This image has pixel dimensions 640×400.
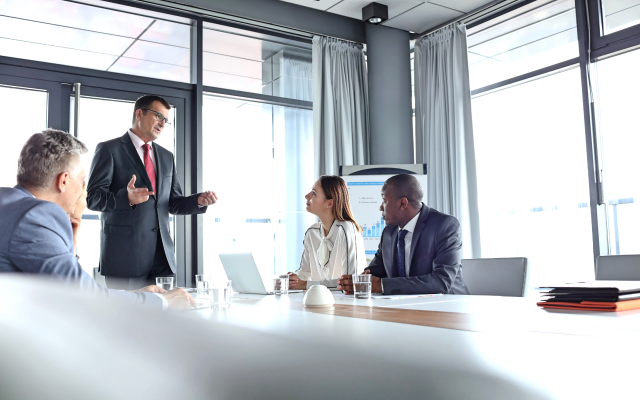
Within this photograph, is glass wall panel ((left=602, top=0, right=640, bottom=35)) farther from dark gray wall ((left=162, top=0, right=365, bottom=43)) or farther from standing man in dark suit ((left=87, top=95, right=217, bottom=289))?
standing man in dark suit ((left=87, top=95, right=217, bottom=289))

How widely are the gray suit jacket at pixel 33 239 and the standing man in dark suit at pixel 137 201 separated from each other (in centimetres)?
152

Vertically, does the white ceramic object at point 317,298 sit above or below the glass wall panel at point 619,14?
below

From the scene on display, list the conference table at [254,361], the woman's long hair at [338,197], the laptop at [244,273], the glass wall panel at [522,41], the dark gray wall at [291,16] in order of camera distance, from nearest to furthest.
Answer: the conference table at [254,361], the laptop at [244,273], the woman's long hair at [338,197], the glass wall panel at [522,41], the dark gray wall at [291,16]

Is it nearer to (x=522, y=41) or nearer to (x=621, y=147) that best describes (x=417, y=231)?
(x=621, y=147)

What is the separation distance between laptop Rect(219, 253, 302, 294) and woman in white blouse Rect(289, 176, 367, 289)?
1.55 ft

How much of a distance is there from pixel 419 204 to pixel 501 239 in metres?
2.53

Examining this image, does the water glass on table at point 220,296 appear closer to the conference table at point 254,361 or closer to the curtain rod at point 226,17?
the conference table at point 254,361

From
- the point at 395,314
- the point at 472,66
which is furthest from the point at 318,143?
the point at 395,314

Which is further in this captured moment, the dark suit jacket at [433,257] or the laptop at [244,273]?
the laptop at [244,273]

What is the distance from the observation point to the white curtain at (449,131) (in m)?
5.02

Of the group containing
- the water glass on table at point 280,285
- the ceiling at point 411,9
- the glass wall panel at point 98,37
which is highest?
the ceiling at point 411,9

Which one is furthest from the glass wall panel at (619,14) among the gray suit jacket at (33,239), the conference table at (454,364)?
the conference table at (454,364)

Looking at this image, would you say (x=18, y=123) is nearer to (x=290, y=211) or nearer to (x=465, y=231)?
(x=290, y=211)

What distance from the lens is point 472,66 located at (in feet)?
17.6
